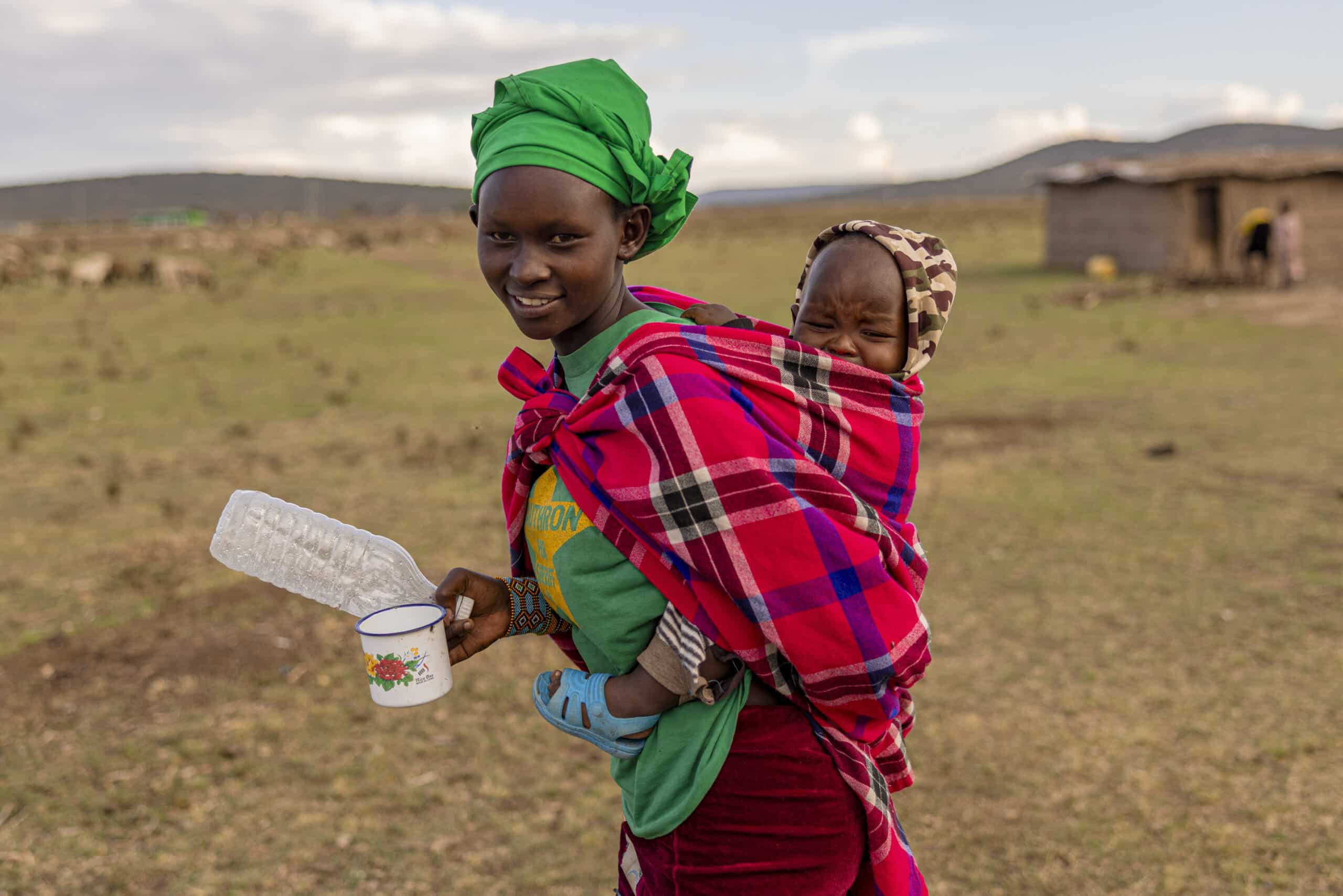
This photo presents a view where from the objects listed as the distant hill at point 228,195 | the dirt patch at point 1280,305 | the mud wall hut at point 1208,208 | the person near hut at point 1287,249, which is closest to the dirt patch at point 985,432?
the dirt patch at point 1280,305

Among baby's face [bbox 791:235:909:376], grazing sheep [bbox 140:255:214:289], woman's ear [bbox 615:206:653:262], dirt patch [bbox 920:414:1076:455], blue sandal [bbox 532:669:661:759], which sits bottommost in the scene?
dirt patch [bbox 920:414:1076:455]

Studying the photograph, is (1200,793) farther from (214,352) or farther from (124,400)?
(214,352)

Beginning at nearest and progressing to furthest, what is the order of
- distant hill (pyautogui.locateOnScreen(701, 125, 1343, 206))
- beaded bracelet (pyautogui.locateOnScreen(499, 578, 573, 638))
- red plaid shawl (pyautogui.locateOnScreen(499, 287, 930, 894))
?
red plaid shawl (pyautogui.locateOnScreen(499, 287, 930, 894))
beaded bracelet (pyautogui.locateOnScreen(499, 578, 573, 638))
distant hill (pyautogui.locateOnScreen(701, 125, 1343, 206))

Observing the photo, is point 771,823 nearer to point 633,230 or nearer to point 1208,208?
point 633,230

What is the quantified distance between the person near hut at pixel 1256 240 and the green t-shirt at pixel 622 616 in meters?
19.0

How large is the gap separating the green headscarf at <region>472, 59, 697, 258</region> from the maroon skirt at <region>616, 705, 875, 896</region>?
0.79 m

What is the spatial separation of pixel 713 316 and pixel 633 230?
17 centimetres

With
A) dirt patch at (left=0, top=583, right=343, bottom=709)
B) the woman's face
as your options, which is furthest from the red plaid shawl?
dirt patch at (left=0, top=583, right=343, bottom=709)

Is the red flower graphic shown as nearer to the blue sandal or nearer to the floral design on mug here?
the floral design on mug

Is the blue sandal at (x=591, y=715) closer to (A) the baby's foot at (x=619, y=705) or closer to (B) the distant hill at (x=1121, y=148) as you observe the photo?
(A) the baby's foot at (x=619, y=705)

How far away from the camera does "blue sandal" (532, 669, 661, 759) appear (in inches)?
60.2

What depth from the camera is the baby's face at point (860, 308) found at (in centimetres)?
159

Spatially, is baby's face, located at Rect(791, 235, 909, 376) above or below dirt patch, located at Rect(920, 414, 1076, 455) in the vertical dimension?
above

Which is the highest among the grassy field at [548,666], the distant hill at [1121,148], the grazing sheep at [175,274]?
the distant hill at [1121,148]
